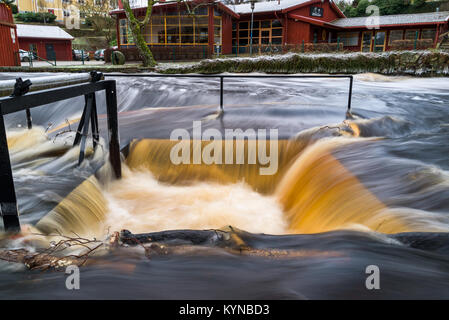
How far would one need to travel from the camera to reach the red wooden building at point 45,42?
36156mm

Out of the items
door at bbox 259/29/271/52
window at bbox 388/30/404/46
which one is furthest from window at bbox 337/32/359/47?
door at bbox 259/29/271/52

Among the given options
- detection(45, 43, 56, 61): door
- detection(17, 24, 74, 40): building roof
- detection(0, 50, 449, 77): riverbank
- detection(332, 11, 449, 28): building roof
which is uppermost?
detection(332, 11, 449, 28): building roof

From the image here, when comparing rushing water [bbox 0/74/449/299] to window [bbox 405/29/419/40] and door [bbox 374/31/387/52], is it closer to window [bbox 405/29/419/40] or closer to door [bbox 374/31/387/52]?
door [bbox 374/31/387/52]

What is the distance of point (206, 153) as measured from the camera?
6730mm

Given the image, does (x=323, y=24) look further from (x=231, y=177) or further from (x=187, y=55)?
(x=231, y=177)

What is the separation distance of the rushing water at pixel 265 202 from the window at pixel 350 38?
23.6m

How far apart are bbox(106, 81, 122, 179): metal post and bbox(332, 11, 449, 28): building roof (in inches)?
1130

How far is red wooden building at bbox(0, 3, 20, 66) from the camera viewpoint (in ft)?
72.4

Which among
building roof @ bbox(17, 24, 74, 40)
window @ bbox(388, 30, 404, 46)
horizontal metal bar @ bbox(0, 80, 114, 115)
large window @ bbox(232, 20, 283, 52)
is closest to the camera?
horizontal metal bar @ bbox(0, 80, 114, 115)

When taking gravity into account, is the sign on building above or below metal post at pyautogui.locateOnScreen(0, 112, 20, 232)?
above

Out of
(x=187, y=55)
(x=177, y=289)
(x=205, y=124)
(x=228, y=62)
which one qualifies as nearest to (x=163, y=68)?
(x=228, y=62)

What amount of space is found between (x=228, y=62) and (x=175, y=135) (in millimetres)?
13274

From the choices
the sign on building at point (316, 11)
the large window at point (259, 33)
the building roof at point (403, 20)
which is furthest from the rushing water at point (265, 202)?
Result: the building roof at point (403, 20)

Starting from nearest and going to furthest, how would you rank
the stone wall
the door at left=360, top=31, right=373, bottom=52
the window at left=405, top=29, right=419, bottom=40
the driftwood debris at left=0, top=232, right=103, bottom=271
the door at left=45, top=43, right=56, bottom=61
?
the driftwood debris at left=0, top=232, right=103, bottom=271 < the stone wall < the window at left=405, top=29, right=419, bottom=40 < the door at left=360, top=31, right=373, bottom=52 < the door at left=45, top=43, right=56, bottom=61
